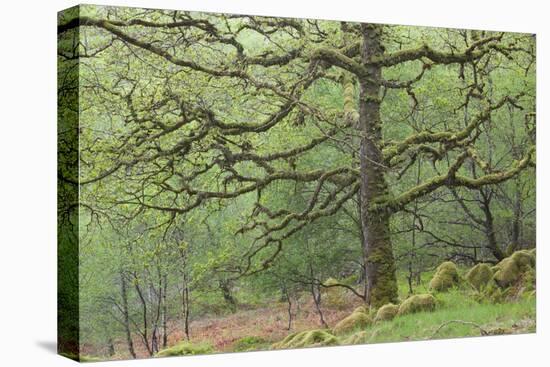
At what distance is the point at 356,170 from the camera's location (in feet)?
44.1

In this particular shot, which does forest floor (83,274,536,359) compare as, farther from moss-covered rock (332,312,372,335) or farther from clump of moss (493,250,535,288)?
clump of moss (493,250,535,288)

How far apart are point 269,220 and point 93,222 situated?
2065 millimetres

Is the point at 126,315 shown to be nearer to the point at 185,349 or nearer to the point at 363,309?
the point at 185,349

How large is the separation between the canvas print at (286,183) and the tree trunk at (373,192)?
23 mm

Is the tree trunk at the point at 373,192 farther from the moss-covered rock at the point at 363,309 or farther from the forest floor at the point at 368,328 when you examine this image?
the forest floor at the point at 368,328

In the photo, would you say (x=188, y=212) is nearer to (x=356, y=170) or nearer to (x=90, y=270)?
(x=90, y=270)

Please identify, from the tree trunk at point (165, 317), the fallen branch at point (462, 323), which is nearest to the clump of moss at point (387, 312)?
the fallen branch at point (462, 323)

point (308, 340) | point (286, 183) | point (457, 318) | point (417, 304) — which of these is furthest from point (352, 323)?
point (286, 183)

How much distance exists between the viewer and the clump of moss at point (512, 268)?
1429 cm

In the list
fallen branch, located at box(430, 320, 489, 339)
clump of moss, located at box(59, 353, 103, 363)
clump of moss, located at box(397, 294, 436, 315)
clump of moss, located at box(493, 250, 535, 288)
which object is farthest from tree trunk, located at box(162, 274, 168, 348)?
clump of moss, located at box(493, 250, 535, 288)

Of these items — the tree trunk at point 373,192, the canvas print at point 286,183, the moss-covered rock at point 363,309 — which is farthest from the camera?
the tree trunk at point 373,192

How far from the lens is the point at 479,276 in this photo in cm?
1413

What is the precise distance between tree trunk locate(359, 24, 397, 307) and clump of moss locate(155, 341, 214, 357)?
79.9 inches

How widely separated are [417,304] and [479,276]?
3.13 feet
